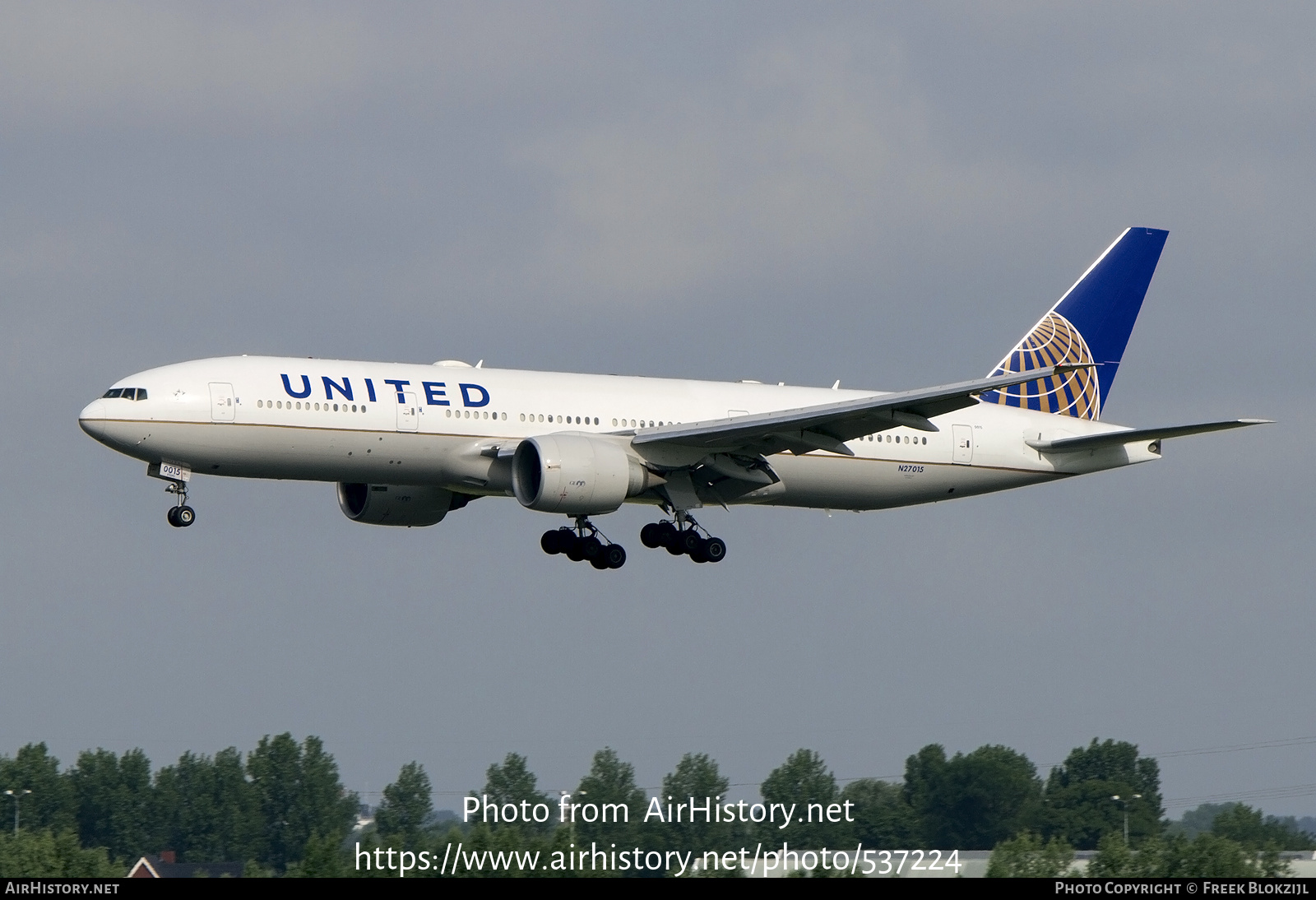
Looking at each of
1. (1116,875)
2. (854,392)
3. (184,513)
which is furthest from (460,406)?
(1116,875)

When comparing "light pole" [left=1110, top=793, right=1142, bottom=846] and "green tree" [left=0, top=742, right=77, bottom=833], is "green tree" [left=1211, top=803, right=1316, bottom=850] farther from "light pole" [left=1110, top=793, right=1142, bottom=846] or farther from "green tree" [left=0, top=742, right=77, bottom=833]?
"green tree" [left=0, top=742, right=77, bottom=833]

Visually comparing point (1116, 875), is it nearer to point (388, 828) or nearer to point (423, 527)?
point (423, 527)

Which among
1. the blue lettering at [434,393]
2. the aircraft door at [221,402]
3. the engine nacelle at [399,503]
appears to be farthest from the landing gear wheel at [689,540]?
the aircraft door at [221,402]

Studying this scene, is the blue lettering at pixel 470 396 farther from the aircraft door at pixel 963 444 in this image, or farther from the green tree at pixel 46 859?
the green tree at pixel 46 859

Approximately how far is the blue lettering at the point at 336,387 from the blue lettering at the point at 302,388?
383 millimetres

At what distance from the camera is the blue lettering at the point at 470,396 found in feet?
150

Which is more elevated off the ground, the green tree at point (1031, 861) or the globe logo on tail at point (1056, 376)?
the globe logo on tail at point (1056, 376)

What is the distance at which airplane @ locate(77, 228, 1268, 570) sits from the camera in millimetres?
43812

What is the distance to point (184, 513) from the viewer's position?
44750 millimetres

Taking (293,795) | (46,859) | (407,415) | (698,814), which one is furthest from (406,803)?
(407,415)

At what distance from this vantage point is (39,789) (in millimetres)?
99438

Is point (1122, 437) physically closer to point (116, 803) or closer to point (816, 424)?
point (816, 424)

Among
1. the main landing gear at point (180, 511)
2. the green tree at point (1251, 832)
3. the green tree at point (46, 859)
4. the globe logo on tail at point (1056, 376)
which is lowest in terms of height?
the green tree at point (46, 859)

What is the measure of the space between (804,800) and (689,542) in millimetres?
40506
